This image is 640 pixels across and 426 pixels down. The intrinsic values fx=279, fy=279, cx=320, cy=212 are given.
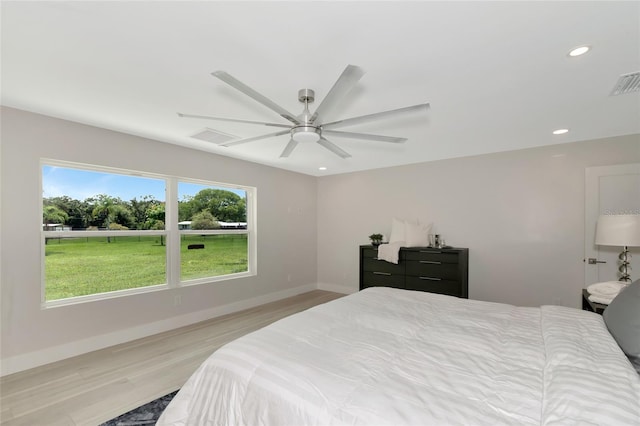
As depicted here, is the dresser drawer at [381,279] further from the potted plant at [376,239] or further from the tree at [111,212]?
the tree at [111,212]

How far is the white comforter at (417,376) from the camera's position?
1.01 metres

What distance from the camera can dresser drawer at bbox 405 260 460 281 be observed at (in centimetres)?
396

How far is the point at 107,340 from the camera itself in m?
3.10

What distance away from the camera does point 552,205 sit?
12.2 ft

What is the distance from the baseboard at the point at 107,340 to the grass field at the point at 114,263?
0.50 m

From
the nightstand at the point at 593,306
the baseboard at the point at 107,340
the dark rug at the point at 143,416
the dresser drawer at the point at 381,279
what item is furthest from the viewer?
the dresser drawer at the point at 381,279

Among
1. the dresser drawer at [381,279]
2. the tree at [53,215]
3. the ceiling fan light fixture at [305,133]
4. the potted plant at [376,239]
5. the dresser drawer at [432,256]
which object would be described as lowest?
the dresser drawer at [381,279]

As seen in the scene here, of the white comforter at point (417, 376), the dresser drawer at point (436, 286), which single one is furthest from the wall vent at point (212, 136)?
the dresser drawer at point (436, 286)

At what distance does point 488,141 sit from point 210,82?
3312mm

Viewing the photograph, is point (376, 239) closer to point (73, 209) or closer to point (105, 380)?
point (105, 380)

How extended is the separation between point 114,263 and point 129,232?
0.39 meters

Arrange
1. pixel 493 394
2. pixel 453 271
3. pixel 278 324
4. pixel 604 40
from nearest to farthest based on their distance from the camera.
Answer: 1. pixel 493 394
2. pixel 604 40
3. pixel 278 324
4. pixel 453 271

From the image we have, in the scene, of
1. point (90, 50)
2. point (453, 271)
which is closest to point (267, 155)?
point (90, 50)

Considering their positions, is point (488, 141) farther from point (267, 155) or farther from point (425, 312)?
point (267, 155)
